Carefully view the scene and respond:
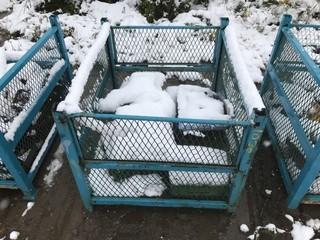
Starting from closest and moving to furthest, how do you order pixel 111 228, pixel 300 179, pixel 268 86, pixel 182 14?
1. pixel 300 179
2. pixel 111 228
3. pixel 268 86
4. pixel 182 14

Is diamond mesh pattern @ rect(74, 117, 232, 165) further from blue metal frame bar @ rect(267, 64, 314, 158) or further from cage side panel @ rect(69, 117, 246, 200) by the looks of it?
blue metal frame bar @ rect(267, 64, 314, 158)

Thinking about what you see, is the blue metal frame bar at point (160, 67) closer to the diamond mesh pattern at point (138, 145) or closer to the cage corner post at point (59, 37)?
the cage corner post at point (59, 37)

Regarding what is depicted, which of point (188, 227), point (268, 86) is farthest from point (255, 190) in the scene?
point (268, 86)

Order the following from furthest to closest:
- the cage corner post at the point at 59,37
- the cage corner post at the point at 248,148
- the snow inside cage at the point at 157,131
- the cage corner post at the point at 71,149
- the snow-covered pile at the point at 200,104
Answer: the cage corner post at the point at 59,37, the snow-covered pile at the point at 200,104, the snow inside cage at the point at 157,131, the cage corner post at the point at 71,149, the cage corner post at the point at 248,148

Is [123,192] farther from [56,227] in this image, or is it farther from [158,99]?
[158,99]

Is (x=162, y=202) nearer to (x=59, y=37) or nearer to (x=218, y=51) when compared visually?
(x=218, y=51)

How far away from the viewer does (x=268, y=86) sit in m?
3.76

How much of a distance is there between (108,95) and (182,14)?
2953mm

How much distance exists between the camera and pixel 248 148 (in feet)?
7.41

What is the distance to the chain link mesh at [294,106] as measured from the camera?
2.77 metres

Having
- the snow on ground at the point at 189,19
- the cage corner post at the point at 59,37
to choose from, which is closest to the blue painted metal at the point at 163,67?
the cage corner post at the point at 59,37

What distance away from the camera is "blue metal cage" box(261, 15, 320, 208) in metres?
2.66

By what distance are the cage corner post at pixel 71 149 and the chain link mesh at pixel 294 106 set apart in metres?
1.85

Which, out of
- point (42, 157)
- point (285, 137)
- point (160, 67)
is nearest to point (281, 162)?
point (285, 137)
